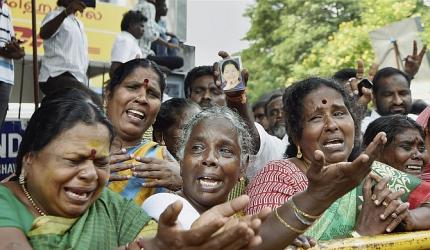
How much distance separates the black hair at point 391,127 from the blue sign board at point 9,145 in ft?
8.66

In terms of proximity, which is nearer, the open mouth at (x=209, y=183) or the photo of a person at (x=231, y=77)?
the open mouth at (x=209, y=183)

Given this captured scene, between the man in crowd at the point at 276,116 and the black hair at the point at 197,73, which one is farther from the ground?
the black hair at the point at 197,73

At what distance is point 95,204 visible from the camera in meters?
2.46

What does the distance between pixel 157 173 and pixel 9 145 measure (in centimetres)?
239

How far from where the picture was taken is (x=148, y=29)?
26.0 feet

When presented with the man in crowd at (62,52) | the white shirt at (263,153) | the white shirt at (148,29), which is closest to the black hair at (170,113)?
the white shirt at (263,153)

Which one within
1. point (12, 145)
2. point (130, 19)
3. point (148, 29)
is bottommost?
point (12, 145)

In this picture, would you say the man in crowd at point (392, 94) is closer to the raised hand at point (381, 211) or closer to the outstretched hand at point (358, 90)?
the outstretched hand at point (358, 90)

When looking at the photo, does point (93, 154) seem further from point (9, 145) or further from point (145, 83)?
point (9, 145)

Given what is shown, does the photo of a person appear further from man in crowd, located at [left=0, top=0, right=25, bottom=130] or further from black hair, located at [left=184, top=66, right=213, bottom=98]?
man in crowd, located at [left=0, top=0, right=25, bottom=130]

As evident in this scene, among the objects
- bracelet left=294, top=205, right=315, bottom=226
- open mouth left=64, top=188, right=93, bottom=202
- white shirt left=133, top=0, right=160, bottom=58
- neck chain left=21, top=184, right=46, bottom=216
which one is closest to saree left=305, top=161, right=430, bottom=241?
bracelet left=294, top=205, right=315, bottom=226

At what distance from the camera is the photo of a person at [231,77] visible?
346 cm

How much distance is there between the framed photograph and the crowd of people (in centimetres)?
2

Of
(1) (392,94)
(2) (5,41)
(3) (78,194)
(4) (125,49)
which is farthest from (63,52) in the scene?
(3) (78,194)
